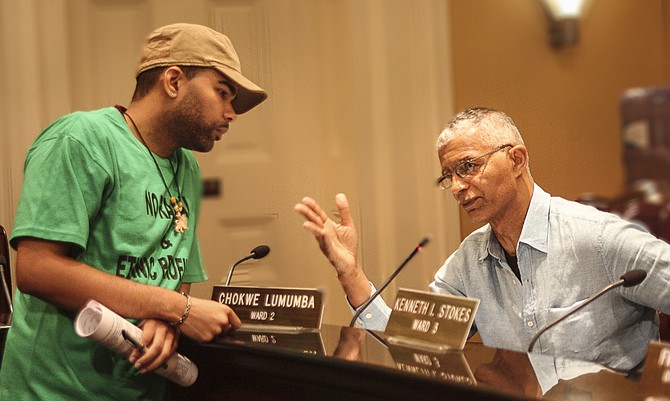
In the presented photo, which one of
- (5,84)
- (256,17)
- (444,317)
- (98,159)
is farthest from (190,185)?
(5,84)

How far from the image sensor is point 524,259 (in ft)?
5.90

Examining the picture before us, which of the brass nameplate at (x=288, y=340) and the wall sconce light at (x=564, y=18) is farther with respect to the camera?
the wall sconce light at (x=564, y=18)

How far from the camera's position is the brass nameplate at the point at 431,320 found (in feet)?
4.69

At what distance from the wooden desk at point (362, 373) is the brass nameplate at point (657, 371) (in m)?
0.02

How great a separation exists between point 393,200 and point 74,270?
4.82 feet

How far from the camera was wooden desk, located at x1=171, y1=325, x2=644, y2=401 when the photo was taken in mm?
1202

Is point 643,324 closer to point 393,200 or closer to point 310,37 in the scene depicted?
point 393,200

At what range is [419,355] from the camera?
1421mm

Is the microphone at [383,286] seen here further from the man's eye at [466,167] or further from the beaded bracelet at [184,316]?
the beaded bracelet at [184,316]

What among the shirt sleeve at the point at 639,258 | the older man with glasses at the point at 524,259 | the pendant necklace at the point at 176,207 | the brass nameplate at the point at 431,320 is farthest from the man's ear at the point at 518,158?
the pendant necklace at the point at 176,207

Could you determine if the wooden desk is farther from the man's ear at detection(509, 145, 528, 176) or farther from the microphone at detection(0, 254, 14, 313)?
the microphone at detection(0, 254, 14, 313)

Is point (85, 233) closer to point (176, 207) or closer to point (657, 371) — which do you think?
point (176, 207)

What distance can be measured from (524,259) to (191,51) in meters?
0.80

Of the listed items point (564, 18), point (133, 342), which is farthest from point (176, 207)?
point (564, 18)
